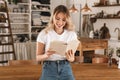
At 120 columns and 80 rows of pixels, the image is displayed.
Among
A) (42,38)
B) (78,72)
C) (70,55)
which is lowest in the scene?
(78,72)

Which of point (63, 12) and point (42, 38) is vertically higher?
point (63, 12)

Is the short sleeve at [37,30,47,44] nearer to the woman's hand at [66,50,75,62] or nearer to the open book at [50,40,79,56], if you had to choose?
the open book at [50,40,79,56]

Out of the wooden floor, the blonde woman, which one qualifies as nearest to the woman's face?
the blonde woman

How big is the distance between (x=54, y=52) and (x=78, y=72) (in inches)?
36.2

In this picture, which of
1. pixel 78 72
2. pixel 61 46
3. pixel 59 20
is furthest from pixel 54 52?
pixel 78 72

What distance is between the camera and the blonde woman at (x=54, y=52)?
2229mm

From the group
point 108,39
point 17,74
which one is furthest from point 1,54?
point 17,74

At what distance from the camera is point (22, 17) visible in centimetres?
673

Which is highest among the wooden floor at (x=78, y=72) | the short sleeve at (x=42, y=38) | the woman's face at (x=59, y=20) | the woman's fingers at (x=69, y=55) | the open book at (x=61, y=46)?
the woman's face at (x=59, y=20)

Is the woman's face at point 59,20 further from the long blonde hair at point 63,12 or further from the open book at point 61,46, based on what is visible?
the open book at point 61,46

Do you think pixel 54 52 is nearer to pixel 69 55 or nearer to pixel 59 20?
pixel 69 55

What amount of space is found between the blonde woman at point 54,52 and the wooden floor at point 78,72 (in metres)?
0.54

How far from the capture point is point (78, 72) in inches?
120

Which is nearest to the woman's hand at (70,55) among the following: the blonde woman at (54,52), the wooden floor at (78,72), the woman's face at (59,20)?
the blonde woman at (54,52)
